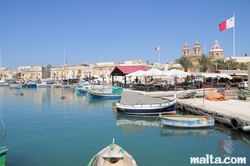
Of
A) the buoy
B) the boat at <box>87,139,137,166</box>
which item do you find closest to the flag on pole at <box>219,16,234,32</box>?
the buoy

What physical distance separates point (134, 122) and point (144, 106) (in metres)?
2.47

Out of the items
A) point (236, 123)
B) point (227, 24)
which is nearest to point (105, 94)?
point (227, 24)

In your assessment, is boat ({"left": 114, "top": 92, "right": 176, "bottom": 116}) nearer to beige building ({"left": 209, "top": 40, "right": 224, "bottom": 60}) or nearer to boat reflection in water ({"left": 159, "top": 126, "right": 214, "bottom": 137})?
boat reflection in water ({"left": 159, "top": 126, "right": 214, "bottom": 137})

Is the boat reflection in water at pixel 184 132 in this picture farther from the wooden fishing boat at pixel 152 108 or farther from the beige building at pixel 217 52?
the beige building at pixel 217 52

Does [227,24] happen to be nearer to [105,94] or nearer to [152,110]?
[152,110]

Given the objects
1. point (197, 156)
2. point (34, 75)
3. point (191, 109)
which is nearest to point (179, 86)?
point (191, 109)

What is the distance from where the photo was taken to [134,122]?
817 inches

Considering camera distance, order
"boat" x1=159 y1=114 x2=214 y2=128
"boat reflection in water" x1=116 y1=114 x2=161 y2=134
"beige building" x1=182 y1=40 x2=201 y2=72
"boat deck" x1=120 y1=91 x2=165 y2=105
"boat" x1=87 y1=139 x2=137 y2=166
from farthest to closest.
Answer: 1. "beige building" x1=182 y1=40 x2=201 y2=72
2. "boat deck" x1=120 y1=91 x2=165 y2=105
3. "boat reflection in water" x1=116 y1=114 x2=161 y2=134
4. "boat" x1=159 y1=114 x2=214 y2=128
5. "boat" x1=87 y1=139 x2=137 y2=166

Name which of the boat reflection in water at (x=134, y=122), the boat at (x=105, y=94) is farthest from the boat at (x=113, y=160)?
the boat at (x=105, y=94)

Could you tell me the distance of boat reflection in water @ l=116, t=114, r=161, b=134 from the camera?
18.5 metres

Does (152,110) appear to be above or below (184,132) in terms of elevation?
above

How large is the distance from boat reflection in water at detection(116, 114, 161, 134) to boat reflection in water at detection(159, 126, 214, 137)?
1.87m

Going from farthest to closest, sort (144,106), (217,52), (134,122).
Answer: (217,52) → (144,106) → (134,122)

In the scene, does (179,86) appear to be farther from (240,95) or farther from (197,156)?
(197,156)
